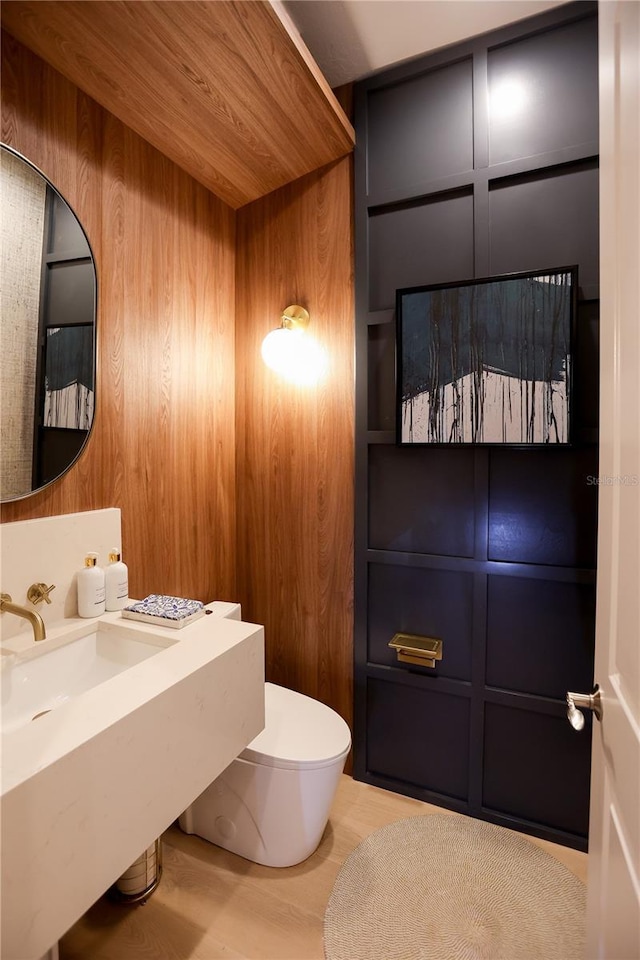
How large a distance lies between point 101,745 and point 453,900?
4.20ft

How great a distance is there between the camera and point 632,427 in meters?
0.69

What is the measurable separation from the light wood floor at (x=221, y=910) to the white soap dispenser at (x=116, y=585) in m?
0.86

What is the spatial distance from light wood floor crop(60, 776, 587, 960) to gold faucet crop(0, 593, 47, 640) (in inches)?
35.7

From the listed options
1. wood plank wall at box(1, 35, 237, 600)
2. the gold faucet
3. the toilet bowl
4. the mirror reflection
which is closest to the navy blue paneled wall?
the toilet bowl

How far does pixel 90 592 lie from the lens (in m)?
1.33

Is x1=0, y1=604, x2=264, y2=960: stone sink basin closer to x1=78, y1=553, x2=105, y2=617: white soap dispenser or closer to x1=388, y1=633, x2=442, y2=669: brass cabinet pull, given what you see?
x1=78, y1=553, x2=105, y2=617: white soap dispenser

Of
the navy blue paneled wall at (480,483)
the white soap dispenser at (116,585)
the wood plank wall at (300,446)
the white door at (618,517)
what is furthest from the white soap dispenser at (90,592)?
the white door at (618,517)

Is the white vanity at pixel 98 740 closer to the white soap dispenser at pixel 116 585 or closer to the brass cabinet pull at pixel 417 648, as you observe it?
the white soap dispenser at pixel 116 585

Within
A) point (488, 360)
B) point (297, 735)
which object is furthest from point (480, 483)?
point (297, 735)

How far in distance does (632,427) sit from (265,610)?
66.2 inches

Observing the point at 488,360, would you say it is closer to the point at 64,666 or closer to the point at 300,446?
the point at 300,446

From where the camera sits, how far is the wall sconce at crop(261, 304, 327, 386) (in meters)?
1.86

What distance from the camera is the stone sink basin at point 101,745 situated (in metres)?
0.69

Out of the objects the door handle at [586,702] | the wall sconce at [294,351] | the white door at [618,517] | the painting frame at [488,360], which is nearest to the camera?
the white door at [618,517]
